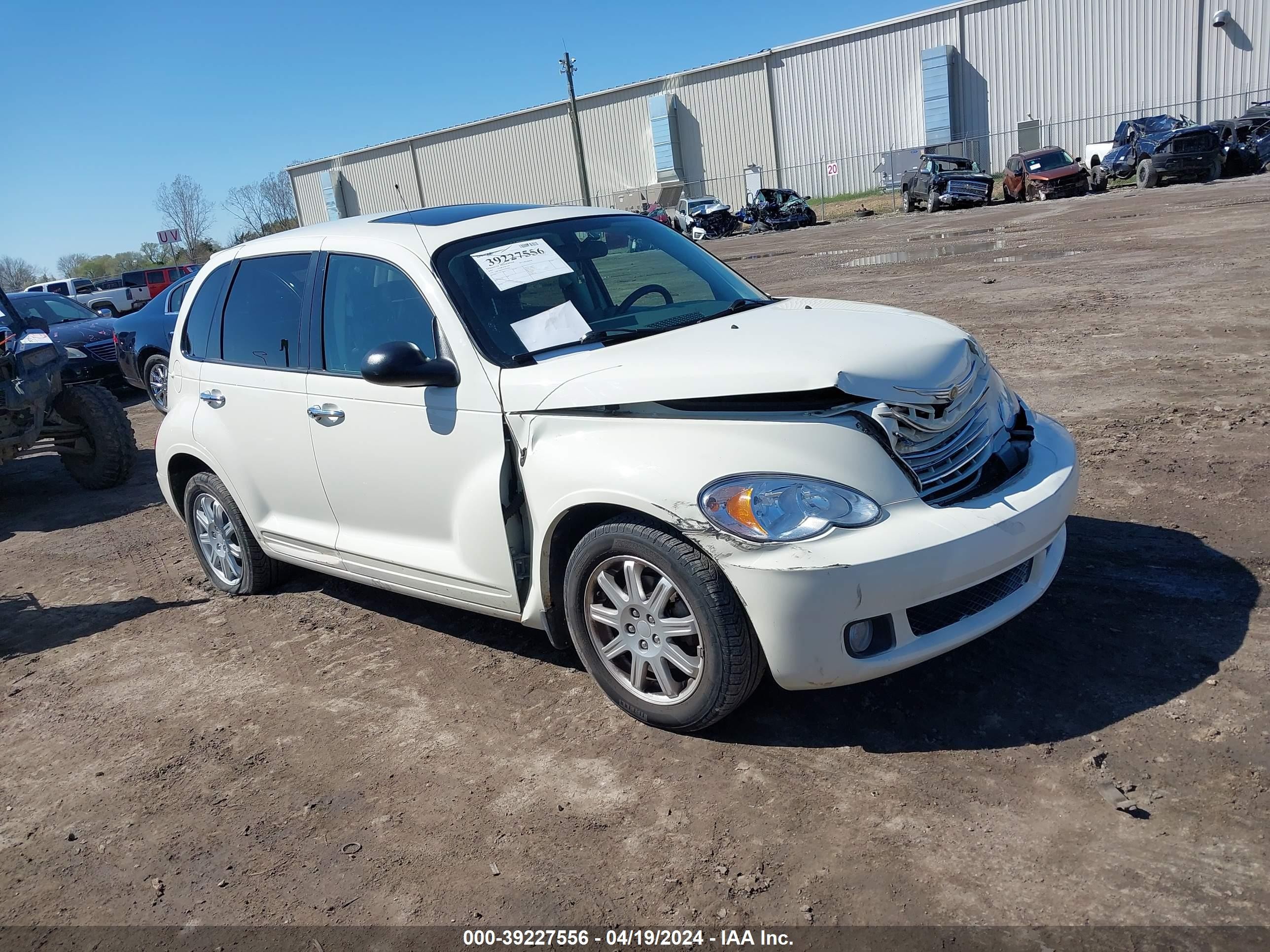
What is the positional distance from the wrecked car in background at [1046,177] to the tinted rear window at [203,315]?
30.0 metres

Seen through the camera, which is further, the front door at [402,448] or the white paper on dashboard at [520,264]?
the white paper on dashboard at [520,264]

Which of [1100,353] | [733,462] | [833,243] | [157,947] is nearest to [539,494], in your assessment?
[733,462]

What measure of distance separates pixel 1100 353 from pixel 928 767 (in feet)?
20.8

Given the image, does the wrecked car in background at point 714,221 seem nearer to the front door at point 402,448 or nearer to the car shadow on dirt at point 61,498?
the car shadow on dirt at point 61,498

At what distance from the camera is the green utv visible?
27.2 feet

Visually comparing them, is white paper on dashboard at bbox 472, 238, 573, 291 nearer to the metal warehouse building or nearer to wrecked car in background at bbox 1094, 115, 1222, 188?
Result: wrecked car in background at bbox 1094, 115, 1222, 188

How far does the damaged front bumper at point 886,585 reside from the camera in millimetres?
3066

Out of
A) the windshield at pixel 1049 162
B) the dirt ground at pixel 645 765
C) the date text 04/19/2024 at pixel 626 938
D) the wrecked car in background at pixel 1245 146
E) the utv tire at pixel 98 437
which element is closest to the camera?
the date text 04/19/2024 at pixel 626 938

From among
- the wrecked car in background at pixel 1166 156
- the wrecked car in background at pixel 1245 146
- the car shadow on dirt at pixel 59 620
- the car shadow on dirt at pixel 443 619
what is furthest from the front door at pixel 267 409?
the wrecked car in background at pixel 1245 146

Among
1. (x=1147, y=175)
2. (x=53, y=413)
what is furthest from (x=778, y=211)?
(x=53, y=413)

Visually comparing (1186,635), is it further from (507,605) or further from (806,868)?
(507,605)

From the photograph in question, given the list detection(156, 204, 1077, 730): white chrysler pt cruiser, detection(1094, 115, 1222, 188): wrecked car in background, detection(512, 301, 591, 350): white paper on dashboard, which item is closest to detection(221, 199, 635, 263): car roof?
detection(156, 204, 1077, 730): white chrysler pt cruiser

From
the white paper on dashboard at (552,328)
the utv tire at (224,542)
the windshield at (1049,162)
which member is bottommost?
the utv tire at (224,542)

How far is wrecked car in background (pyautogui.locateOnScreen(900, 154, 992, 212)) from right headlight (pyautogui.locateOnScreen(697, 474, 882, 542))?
107 feet
